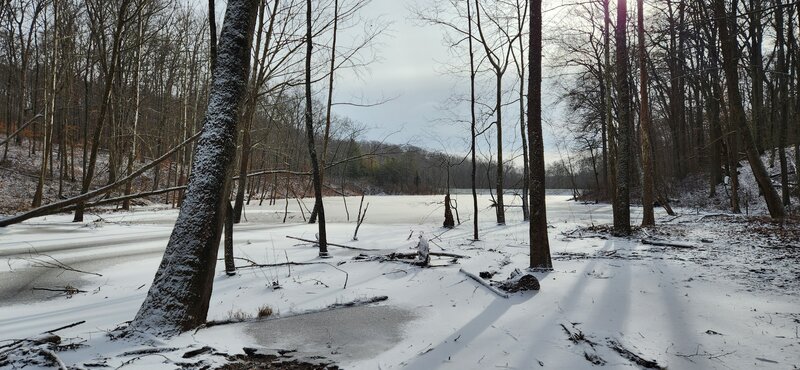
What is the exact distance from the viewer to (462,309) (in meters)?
4.54

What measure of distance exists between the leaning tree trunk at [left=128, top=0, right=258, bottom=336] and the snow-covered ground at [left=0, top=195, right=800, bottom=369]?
250 millimetres

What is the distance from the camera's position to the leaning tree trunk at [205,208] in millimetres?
3473

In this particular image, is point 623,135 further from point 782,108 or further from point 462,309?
point 782,108

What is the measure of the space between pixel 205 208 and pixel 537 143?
4585 millimetres

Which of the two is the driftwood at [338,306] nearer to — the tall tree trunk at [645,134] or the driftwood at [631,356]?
the driftwood at [631,356]

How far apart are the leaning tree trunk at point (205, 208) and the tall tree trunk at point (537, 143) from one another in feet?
13.4

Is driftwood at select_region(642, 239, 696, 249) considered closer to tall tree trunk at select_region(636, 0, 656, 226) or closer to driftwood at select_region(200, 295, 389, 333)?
tall tree trunk at select_region(636, 0, 656, 226)

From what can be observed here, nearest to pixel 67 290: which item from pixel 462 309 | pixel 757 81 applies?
pixel 462 309

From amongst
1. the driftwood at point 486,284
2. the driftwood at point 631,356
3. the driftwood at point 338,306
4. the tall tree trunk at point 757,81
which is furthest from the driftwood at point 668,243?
the tall tree trunk at point 757,81

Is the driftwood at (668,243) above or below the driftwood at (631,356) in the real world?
above

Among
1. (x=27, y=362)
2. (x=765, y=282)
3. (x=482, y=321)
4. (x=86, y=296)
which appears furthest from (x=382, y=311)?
(x=765, y=282)

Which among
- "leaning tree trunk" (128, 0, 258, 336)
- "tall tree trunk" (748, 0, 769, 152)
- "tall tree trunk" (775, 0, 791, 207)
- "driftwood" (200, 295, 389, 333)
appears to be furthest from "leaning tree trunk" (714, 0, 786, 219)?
"leaning tree trunk" (128, 0, 258, 336)

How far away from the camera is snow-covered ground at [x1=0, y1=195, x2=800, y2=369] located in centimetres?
324

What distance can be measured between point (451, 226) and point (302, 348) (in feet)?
35.1
